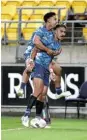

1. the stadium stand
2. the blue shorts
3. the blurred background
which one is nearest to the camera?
the blue shorts

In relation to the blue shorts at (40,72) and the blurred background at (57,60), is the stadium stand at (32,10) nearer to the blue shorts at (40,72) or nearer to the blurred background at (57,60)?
the blurred background at (57,60)

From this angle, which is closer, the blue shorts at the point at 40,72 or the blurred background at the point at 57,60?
the blue shorts at the point at 40,72

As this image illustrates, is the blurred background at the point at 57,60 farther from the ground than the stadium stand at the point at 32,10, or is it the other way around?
the stadium stand at the point at 32,10

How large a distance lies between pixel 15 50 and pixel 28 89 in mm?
1008

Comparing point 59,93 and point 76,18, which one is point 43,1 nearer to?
point 76,18

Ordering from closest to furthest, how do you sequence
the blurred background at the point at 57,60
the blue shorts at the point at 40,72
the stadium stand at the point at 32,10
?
the blue shorts at the point at 40,72
the blurred background at the point at 57,60
the stadium stand at the point at 32,10

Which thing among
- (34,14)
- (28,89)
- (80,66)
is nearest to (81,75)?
(80,66)

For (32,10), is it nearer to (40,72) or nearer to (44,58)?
(44,58)

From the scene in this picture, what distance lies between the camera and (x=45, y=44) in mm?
10422

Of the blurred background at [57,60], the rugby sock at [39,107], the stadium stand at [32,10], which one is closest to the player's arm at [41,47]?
the rugby sock at [39,107]

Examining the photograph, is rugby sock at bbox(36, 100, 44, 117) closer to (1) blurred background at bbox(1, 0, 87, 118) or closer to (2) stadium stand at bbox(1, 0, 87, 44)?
(1) blurred background at bbox(1, 0, 87, 118)

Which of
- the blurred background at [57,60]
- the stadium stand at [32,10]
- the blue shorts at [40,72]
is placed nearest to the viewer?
the blue shorts at [40,72]

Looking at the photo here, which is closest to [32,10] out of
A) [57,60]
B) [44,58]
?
[57,60]

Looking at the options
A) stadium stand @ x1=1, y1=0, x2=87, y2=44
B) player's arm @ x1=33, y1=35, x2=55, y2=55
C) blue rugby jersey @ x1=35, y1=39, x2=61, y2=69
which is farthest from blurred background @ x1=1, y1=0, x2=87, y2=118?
player's arm @ x1=33, y1=35, x2=55, y2=55
